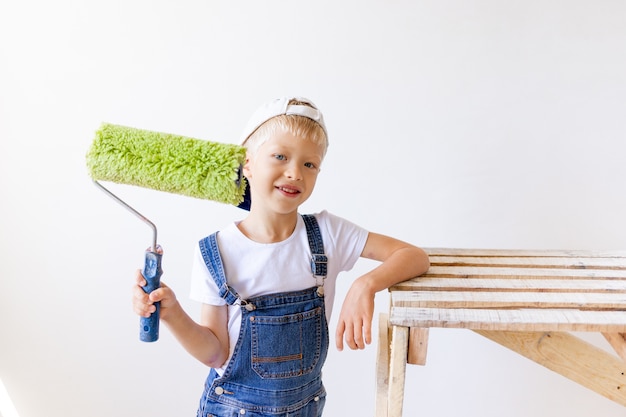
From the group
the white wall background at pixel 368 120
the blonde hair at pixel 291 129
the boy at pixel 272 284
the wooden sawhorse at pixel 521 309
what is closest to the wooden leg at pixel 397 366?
the wooden sawhorse at pixel 521 309

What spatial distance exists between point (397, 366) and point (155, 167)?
435mm

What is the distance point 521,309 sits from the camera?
3.11 feet

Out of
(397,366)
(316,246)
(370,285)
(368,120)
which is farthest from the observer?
(368,120)

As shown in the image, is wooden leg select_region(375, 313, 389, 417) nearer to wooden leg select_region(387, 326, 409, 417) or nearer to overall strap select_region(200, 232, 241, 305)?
wooden leg select_region(387, 326, 409, 417)

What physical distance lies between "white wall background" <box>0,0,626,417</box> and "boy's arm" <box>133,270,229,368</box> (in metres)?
0.49

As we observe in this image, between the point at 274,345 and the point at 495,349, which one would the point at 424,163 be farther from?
the point at 274,345

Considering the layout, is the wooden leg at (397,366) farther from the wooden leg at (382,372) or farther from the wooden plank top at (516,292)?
the wooden leg at (382,372)

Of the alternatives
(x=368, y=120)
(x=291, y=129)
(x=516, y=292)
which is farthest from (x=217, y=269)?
(x=368, y=120)

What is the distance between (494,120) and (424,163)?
170mm

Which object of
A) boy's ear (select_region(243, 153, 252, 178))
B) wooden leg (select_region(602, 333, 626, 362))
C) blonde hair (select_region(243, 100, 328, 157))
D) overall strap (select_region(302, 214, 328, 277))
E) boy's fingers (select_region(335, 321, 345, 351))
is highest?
blonde hair (select_region(243, 100, 328, 157))

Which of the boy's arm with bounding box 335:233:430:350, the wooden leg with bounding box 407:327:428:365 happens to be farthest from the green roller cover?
the wooden leg with bounding box 407:327:428:365

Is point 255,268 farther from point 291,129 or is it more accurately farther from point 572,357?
point 572,357

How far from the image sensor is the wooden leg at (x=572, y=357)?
111 cm

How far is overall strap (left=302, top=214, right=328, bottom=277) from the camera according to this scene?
113 cm
